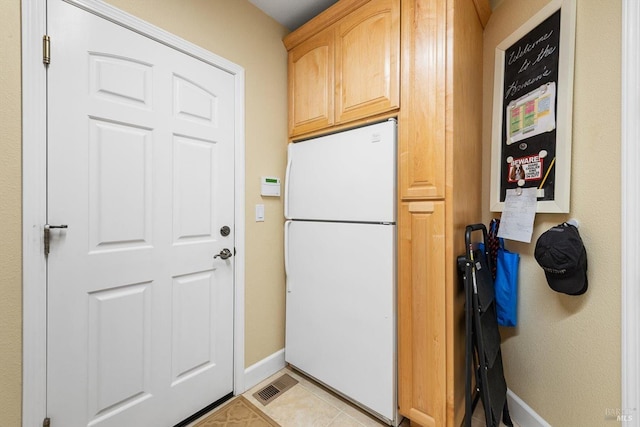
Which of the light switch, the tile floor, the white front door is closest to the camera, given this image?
the white front door

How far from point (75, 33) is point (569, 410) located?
288cm

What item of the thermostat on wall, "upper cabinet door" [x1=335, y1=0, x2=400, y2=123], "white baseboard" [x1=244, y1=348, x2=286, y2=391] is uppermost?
"upper cabinet door" [x1=335, y1=0, x2=400, y2=123]

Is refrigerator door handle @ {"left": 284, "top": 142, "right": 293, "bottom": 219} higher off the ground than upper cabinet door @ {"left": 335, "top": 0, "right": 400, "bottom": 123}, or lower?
lower

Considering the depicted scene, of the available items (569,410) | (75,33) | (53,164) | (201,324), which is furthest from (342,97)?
(569,410)

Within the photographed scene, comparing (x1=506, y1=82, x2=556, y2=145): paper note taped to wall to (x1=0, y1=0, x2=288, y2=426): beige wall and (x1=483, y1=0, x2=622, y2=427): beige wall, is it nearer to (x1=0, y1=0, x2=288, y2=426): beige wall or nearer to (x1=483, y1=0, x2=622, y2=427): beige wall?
(x1=483, y1=0, x2=622, y2=427): beige wall

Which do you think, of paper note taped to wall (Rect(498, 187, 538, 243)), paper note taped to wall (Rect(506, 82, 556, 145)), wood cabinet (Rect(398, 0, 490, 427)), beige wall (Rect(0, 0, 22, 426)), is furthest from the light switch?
paper note taped to wall (Rect(506, 82, 556, 145))

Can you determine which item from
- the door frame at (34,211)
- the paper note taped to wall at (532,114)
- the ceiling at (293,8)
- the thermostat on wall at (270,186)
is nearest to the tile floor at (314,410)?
the door frame at (34,211)

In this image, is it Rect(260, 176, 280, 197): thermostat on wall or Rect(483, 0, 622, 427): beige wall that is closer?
Rect(483, 0, 622, 427): beige wall

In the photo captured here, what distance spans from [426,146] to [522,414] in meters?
1.64

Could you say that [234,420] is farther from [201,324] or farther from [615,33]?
[615,33]

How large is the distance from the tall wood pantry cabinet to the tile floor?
270 mm

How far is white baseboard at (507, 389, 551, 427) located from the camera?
4.55 ft
